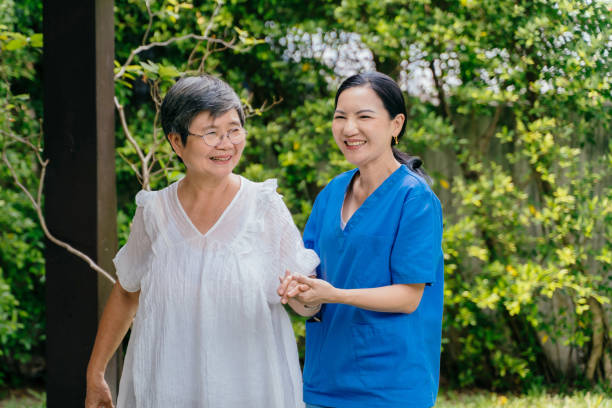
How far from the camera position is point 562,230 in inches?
150

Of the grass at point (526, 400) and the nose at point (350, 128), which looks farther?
the grass at point (526, 400)

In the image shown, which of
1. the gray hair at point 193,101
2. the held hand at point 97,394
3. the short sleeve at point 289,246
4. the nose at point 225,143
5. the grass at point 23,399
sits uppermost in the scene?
the gray hair at point 193,101

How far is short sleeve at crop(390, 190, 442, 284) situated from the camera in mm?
1499

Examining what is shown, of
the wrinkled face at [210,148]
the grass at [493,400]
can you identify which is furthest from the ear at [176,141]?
the grass at [493,400]

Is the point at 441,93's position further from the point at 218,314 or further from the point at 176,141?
the point at 218,314

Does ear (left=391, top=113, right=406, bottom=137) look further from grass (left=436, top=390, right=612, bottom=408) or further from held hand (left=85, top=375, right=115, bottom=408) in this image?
grass (left=436, top=390, right=612, bottom=408)

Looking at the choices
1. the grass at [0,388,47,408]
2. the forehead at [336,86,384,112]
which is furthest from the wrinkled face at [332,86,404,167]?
the grass at [0,388,47,408]

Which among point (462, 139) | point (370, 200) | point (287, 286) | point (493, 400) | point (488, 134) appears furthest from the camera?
point (488, 134)

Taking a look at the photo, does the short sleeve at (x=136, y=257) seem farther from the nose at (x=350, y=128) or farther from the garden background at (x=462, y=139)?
the garden background at (x=462, y=139)

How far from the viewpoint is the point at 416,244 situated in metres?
1.51

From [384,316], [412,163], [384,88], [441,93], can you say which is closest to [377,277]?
[384,316]

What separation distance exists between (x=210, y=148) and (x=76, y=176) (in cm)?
97

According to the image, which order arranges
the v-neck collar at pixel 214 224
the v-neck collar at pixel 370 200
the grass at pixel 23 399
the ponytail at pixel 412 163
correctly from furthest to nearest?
the grass at pixel 23 399 → the ponytail at pixel 412 163 → the v-neck collar at pixel 370 200 → the v-neck collar at pixel 214 224

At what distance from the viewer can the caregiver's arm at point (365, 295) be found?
141 centimetres
